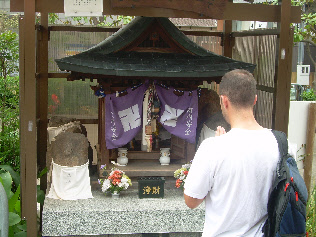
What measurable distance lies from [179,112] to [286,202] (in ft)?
14.5

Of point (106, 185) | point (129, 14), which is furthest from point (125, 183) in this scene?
point (129, 14)

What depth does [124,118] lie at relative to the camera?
23.7 feet

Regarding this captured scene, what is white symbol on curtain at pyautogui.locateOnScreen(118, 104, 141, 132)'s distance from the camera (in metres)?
7.23

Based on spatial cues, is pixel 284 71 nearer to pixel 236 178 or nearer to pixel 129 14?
pixel 129 14

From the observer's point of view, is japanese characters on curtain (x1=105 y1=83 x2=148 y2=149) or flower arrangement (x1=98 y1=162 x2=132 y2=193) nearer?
flower arrangement (x1=98 y1=162 x2=132 y2=193)

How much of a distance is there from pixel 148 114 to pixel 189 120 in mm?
675

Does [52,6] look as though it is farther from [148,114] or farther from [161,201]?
[161,201]

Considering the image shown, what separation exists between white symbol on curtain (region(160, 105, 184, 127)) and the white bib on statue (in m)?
1.46

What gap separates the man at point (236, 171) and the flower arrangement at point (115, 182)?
3.62 meters

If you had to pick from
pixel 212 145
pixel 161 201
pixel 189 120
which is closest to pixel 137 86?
pixel 189 120

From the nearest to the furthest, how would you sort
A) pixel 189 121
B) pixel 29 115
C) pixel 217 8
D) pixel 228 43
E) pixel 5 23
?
1. pixel 29 115
2. pixel 217 8
3. pixel 189 121
4. pixel 228 43
5. pixel 5 23

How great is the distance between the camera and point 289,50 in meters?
6.41

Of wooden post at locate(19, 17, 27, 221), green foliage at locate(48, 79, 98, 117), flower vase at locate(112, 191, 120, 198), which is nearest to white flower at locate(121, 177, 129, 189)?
flower vase at locate(112, 191, 120, 198)

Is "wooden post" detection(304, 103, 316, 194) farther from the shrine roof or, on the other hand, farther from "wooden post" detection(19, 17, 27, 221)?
"wooden post" detection(19, 17, 27, 221)
